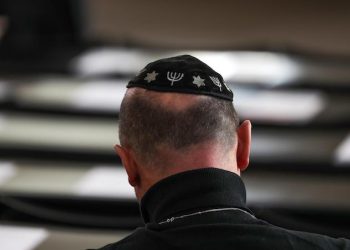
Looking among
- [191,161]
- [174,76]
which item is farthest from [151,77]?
[191,161]

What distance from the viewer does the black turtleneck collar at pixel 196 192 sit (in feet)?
2.52

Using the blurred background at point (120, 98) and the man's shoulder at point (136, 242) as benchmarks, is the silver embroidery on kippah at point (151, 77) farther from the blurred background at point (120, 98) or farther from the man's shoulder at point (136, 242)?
the blurred background at point (120, 98)

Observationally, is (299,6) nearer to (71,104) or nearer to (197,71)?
(71,104)

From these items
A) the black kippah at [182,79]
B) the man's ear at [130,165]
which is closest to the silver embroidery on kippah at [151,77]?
the black kippah at [182,79]

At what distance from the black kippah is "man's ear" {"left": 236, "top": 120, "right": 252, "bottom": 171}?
0.16ft

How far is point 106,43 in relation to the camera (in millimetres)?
1872

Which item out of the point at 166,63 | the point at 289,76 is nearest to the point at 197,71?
the point at 166,63

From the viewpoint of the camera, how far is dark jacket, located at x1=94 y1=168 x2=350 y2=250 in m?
0.74

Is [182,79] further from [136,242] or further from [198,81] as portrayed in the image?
[136,242]

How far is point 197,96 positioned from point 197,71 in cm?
6

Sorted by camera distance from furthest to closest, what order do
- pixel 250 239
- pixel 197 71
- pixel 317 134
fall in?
1. pixel 317 134
2. pixel 197 71
3. pixel 250 239

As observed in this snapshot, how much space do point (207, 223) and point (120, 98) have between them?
3.64 feet

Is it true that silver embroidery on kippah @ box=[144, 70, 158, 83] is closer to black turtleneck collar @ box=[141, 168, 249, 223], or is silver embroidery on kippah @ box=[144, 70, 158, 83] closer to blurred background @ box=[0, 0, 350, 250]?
black turtleneck collar @ box=[141, 168, 249, 223]

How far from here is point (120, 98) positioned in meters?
1.83
